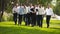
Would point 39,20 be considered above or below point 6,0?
below

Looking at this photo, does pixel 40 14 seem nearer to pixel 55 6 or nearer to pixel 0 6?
pixel 0 6

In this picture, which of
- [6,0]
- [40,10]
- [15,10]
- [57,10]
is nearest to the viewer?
[40,10]

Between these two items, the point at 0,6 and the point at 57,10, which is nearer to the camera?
the point at 0,6

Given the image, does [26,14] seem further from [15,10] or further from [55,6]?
[55,6]

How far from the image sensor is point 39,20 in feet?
81.3

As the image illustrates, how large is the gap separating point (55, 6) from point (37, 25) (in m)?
29.8

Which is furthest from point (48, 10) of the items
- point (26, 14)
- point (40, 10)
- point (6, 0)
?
point (6, 0)

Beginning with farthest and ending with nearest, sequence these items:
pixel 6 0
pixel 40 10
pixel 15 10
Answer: pixel 6 0 → pixel 15 10 → pixel 40 10

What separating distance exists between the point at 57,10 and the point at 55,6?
3.51 feet

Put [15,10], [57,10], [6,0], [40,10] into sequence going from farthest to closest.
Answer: [57,10] → [6,0] → [15,10] → [40,10]

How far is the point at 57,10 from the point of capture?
54.1 m

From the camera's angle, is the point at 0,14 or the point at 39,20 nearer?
the point at 39,20

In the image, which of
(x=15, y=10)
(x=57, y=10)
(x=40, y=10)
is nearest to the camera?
(x=40, y=10)

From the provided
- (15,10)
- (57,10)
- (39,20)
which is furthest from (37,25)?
(57,10)
